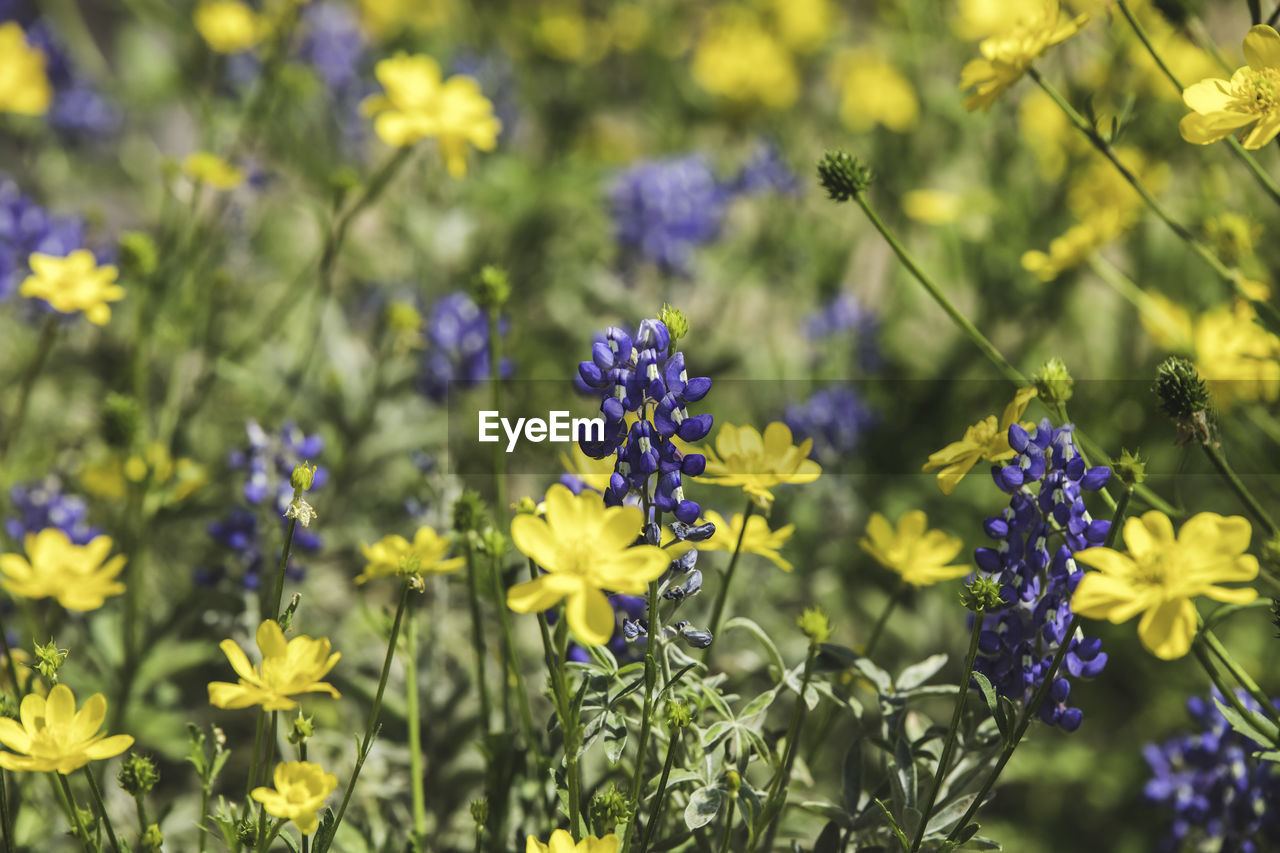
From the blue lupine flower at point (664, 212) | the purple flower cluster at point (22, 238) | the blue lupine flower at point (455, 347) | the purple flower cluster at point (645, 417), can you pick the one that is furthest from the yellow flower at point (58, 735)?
the blue lupine flower at point (664, 212)

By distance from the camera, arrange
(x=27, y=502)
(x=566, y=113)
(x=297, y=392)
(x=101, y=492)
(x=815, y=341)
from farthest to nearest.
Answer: (x=566, y=113), (x=815, y=341), (x=297, y=392), (x=101, y=492), (x=27, y=502)


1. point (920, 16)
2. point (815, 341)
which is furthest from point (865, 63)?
point (815, 341)

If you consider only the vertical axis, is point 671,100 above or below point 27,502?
above

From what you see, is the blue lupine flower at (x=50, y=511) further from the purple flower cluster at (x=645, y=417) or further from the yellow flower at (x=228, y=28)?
the yellow flower at (x=228, y=28)

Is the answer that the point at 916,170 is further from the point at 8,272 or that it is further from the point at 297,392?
the point at 8,272

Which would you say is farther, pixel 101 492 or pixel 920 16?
pixel 920 16

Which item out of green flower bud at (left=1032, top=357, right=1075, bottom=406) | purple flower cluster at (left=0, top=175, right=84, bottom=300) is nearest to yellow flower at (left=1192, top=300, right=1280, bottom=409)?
green flower bud at (left=1032, top=357, right=1075, bottom=406)
